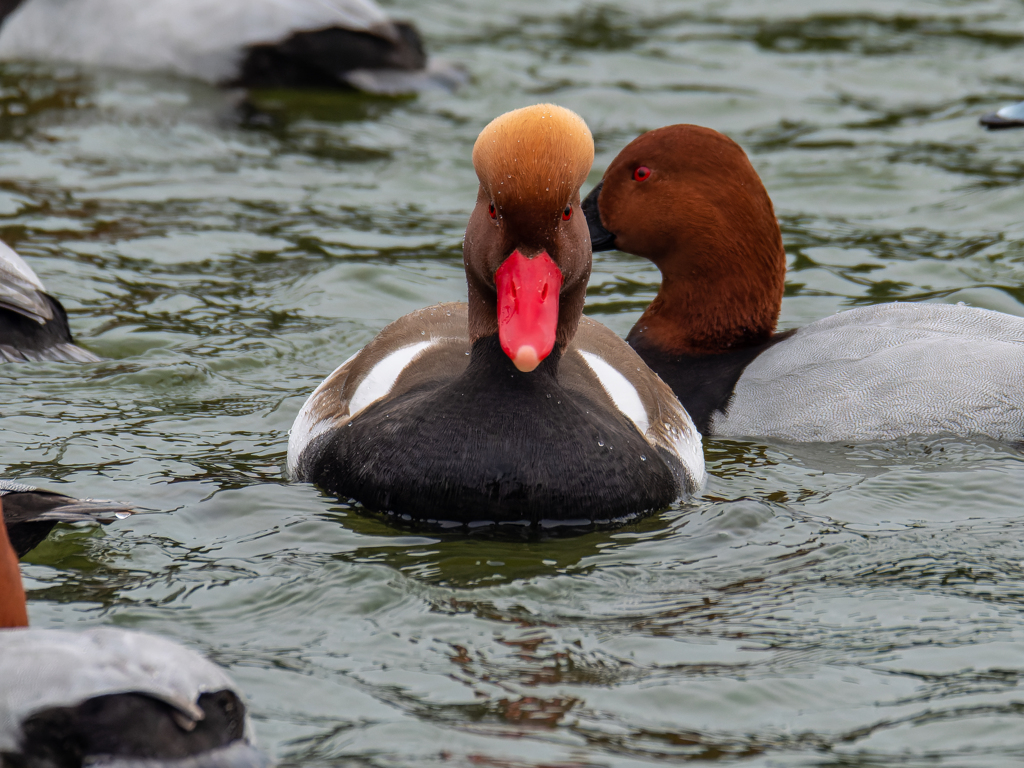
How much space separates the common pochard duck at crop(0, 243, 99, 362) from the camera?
18.9 ft

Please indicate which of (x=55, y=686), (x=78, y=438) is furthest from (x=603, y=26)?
(x=55, y=686)

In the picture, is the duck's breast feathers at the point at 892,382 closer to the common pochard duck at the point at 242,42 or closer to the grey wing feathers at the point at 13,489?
the grey wing feathers at the point at 13,489

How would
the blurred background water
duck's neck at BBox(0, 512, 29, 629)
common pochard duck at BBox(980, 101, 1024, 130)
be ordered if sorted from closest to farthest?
duck's neck at BBox(0, 512, 29, 629), the blurred background water, common pochard duck at BBox(980, 101, 1024, 130)

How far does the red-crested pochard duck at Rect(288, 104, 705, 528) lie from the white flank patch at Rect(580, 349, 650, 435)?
9 centimetres

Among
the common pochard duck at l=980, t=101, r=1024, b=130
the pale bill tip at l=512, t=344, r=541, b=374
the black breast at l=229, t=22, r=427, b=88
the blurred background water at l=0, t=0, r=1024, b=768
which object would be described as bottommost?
the blurred background water at l=0, t=0, r=1024, b=768

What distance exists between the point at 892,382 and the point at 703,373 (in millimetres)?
742

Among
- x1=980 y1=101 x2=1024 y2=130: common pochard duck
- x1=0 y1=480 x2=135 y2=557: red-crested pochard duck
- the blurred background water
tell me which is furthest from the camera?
x1=980 y1=101 x2=1024 y2=130: common pochard duck

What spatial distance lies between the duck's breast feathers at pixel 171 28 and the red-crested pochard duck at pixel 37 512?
21.4ft

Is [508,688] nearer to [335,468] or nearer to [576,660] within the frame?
[576,660]

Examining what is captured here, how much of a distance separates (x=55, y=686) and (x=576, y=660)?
1.25 metres

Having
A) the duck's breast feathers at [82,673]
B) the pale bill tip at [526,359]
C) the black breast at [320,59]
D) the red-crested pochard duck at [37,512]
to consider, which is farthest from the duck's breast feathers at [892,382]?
the black breast at [320,59]

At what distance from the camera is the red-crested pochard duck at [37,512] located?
3881 millimetres

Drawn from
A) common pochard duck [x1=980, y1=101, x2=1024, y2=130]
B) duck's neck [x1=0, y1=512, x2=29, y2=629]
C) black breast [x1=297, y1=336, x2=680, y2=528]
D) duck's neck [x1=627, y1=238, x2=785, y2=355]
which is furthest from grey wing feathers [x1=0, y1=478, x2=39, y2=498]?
common pochard duck [x1=980, y1=101, x2=1024, y2=130]

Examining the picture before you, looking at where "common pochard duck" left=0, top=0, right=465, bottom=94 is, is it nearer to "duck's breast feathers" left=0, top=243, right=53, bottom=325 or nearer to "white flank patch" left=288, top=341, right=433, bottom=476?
"duck's breast feathers" left=0, top=243, right=53, bottom=325
